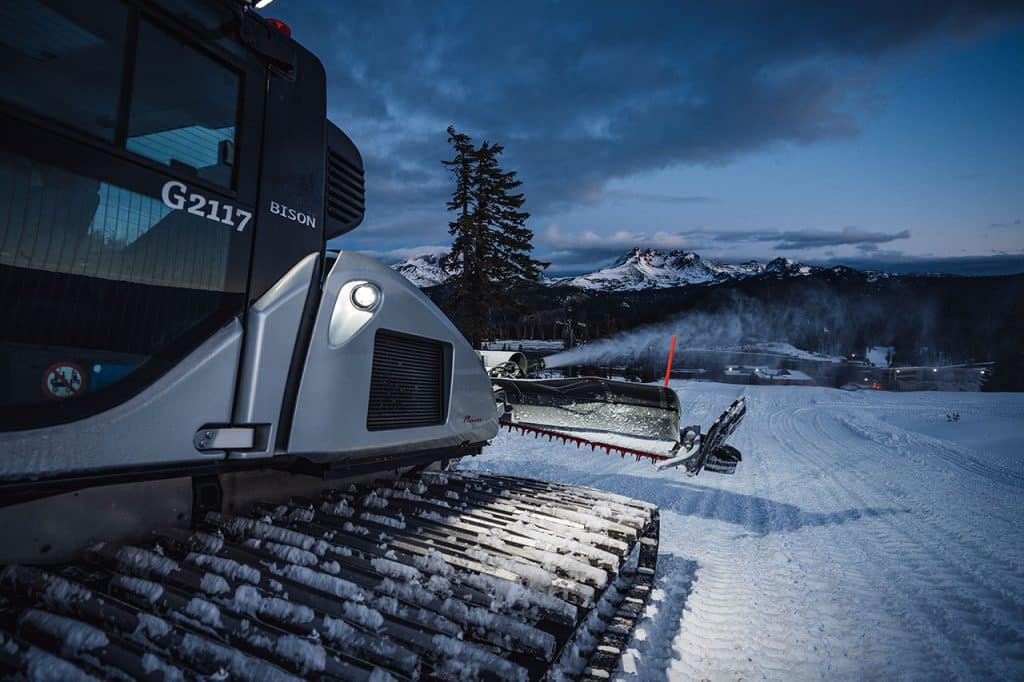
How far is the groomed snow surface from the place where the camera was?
3000mm

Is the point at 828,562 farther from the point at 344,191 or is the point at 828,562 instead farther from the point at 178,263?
the point at 178,263

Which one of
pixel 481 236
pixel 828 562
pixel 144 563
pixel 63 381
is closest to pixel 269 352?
pixel 63 381

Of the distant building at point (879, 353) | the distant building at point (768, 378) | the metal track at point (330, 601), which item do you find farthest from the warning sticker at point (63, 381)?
the distant building at point (879, 353)

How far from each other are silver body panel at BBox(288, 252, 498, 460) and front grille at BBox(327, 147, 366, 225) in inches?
12.0

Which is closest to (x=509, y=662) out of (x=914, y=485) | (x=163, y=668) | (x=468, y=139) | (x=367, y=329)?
(x=163, y=668)

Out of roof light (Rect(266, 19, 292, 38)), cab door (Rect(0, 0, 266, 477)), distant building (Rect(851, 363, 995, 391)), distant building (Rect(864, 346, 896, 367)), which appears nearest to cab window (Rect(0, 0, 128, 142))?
cab door (Rect(0, 0, 266, 477))

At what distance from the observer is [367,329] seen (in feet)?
7.92

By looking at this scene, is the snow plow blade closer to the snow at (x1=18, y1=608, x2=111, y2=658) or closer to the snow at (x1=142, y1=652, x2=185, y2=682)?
the snow at (x1=142, y1=652, x2=185, y2=682)

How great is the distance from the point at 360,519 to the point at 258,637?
3.58 ft

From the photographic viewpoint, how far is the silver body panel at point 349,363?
88.2 inches

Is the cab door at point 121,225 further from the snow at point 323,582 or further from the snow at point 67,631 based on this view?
the snow at point 323,582

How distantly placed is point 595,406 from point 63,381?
438cm

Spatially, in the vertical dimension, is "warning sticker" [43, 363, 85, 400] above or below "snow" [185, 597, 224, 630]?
above

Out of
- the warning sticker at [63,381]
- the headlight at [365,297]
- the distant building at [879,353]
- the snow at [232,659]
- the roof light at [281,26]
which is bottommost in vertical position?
the snow at [232,659]
